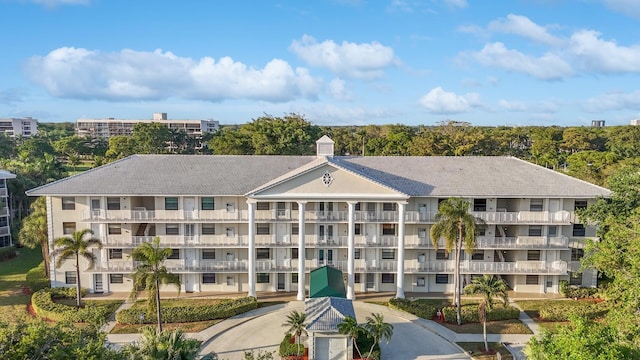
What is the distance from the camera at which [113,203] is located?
41719 millimetres

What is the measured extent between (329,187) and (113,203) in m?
19.4

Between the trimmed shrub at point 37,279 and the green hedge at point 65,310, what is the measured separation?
3.10m

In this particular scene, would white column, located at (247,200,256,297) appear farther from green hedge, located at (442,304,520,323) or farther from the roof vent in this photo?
green hedge, located at (442,304,520,323)

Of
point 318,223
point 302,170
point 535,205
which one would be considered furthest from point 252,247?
point 535,205

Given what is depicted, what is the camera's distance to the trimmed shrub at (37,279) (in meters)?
42.1

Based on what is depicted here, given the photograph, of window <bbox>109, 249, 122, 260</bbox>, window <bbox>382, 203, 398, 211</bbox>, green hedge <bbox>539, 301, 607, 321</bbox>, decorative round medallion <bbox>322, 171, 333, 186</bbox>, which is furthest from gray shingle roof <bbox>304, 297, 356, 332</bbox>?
window <bbox>109, 249, 122, 260</bbox>

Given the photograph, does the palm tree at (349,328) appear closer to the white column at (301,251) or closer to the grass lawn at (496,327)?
the grass lawn at (496,327)

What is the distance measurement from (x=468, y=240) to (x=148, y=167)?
2927cm

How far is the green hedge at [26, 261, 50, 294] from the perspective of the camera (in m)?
42.1

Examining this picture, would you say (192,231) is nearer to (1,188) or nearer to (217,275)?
(217,275)

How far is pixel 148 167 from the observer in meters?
43.9

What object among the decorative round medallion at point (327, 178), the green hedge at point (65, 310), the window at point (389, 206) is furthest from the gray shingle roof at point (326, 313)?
the green hedge at point (65, 310)

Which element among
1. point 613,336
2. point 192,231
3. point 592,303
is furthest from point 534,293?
point 192,231

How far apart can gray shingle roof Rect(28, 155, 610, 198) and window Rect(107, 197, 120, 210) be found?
1492mm
